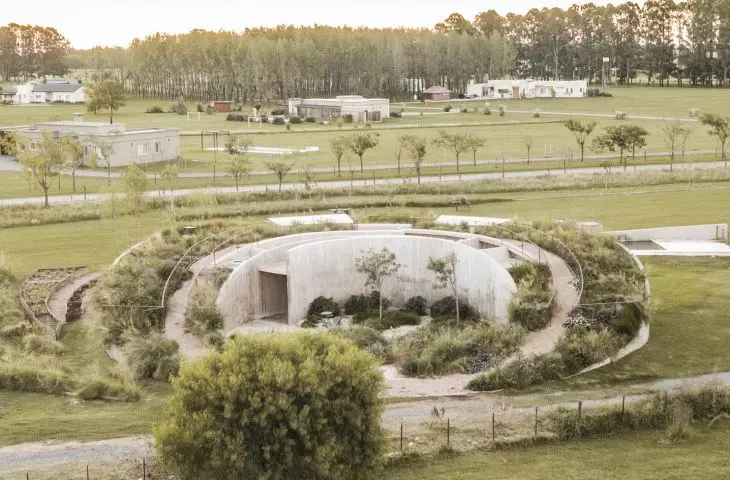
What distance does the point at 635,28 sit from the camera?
164 m

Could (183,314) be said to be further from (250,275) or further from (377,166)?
(377,166)

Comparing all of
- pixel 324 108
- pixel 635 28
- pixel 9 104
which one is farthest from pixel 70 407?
pixel 635 28

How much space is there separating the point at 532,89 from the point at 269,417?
122133 mm

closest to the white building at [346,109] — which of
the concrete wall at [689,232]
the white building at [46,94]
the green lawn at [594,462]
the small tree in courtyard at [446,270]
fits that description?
the white building at [46,94]

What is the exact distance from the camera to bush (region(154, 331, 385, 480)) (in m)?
15.4

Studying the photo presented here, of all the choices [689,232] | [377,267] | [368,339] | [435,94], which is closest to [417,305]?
[377,267]

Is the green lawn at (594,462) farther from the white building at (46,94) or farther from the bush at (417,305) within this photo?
the white building at (46,94)

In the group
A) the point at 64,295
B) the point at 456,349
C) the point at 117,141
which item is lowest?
the point at 456,349

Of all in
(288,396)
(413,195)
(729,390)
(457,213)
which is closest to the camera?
(288,396)

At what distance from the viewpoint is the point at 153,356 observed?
79.6 ft

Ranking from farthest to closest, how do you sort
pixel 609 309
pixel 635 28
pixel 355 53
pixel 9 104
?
pixel 635 28 → pixel 355 53 → pixel 9 104 → pixel 609 309

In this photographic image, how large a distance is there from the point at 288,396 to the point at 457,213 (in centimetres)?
2935

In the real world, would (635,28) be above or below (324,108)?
above

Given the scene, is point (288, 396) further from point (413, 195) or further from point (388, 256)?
point (413, 195)
